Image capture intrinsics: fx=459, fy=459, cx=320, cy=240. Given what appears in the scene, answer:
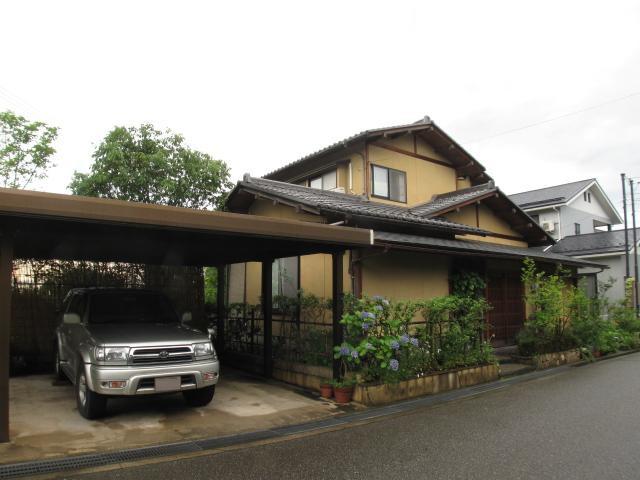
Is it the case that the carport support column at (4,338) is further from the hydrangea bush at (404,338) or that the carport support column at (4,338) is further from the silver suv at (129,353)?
the hydrangea bush at (404,338)

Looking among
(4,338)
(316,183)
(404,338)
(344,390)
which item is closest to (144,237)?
(4,338)

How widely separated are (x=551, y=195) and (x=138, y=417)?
24.9m

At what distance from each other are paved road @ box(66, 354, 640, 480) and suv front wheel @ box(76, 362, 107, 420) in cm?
154

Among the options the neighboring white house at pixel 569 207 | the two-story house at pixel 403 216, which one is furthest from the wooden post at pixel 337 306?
the neighboring white house at pixel 569 207

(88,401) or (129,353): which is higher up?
(129,353)

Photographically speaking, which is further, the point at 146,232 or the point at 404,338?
the point at 404,338

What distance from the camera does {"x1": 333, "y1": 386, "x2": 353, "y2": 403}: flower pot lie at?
21.7ft

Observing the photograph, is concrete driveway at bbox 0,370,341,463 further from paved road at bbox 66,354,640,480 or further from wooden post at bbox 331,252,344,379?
paved road at bbox 66,354,640,480

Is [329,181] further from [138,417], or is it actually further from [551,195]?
[551,195]

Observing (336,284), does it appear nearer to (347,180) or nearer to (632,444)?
(632,444)

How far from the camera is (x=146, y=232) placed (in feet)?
19.7

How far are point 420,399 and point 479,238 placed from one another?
7.87 metres

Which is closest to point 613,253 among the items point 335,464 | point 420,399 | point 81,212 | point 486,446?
point 420,399

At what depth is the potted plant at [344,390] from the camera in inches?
261
